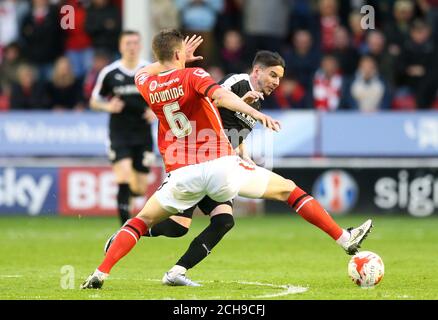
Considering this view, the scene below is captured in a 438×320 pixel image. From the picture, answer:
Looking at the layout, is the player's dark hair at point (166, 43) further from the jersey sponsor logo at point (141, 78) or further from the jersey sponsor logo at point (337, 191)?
the jersey sponsor logo at point (337, 191)

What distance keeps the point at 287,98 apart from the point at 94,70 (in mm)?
3177

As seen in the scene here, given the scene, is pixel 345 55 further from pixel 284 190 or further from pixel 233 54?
pixel 284 190

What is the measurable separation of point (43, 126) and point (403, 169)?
562 centimetres

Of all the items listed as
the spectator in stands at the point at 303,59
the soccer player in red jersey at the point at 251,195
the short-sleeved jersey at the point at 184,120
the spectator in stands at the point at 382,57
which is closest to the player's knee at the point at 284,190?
the soccer player in red jersey at the point at 251,195

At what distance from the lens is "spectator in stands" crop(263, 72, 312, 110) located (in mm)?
18109

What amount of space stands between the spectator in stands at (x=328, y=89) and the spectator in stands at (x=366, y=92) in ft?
0.38

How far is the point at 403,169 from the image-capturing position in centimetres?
1681

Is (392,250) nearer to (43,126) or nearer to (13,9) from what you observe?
(43,126)

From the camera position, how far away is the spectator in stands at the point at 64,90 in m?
18.6

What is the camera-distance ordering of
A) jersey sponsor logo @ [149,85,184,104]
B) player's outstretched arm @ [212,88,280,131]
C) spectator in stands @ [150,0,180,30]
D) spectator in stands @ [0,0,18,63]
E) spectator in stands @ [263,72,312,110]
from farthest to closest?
spectator in stands @ [0,0,18,63]
spectator in stands @ [150,0,180,30]
spectator in stands @ [263,72,312,110]
jersey sponsor logo @ [149,85,184,104]
player's outstretched arm @ [212,88,280,131]

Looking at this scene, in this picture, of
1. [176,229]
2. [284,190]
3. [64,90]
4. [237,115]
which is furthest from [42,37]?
[284,190]

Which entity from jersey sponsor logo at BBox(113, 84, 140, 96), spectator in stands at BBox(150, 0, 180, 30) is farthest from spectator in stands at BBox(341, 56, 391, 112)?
jersey sponsor logo at BBox(113, 84, 140, 96)

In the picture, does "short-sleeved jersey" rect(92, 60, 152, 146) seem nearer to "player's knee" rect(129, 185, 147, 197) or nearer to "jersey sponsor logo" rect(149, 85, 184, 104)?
"player's knee" rect(129, 185, 147, 197)

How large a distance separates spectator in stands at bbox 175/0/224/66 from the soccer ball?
10.3 metres
